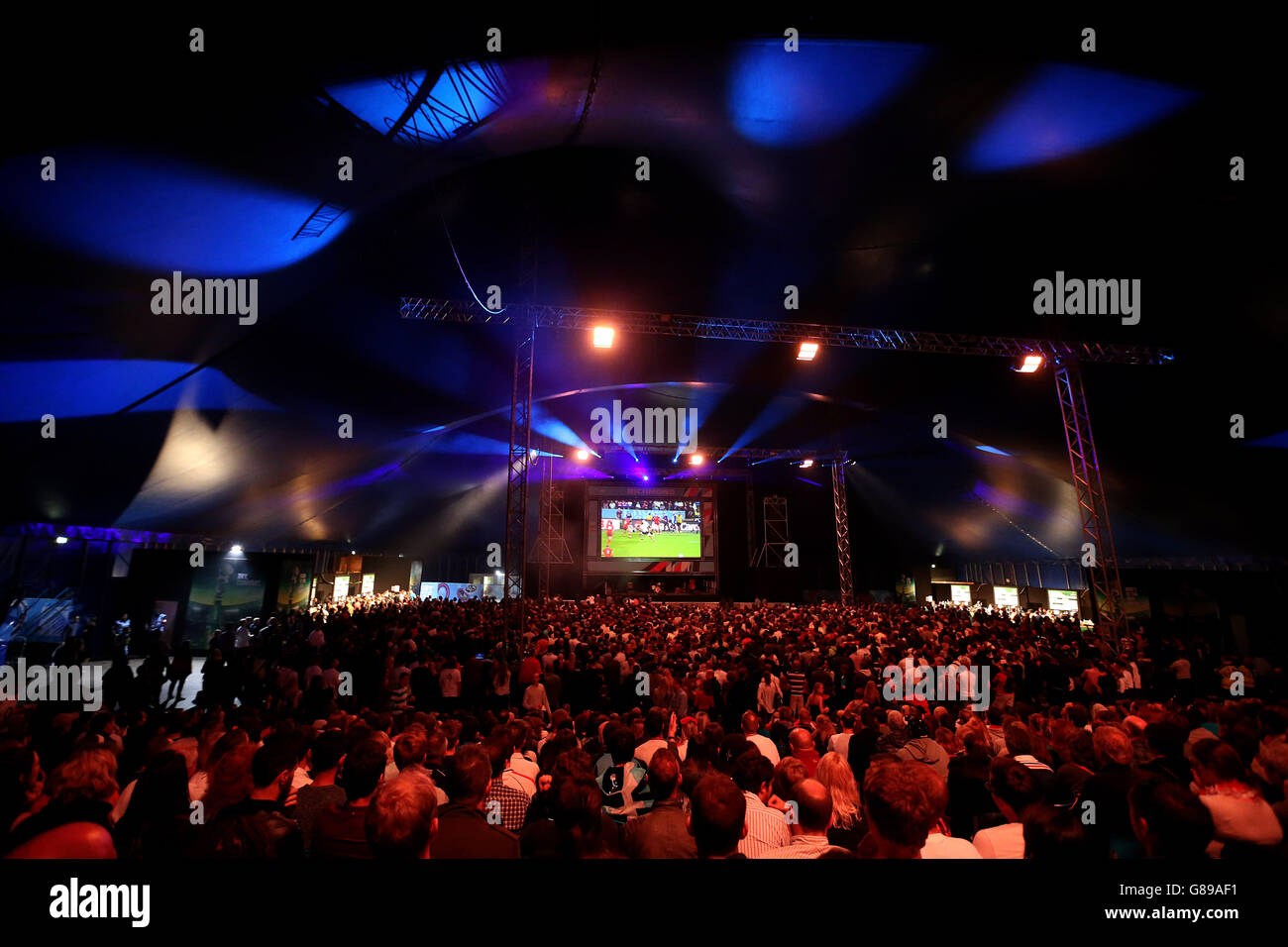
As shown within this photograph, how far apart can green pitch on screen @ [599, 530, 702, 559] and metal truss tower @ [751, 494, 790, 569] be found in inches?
132

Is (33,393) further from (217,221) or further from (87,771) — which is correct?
(87,771)

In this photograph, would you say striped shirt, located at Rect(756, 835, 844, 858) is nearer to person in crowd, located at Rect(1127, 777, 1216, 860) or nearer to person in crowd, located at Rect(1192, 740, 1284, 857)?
person in crowd, located at Rect(1127, 777, 1216, 860)

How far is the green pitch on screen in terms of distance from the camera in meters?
27.1

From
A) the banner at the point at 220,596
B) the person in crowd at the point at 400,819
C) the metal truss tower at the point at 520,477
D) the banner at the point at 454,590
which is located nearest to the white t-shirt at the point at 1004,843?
the person in crowd at the point at 400,819

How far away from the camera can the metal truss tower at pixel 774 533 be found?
28328mm

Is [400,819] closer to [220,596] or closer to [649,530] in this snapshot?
[220,596]

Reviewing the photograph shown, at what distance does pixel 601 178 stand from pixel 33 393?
27.6 feet

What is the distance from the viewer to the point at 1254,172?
6.68m

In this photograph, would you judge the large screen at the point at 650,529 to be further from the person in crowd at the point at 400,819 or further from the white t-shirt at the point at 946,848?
the person in crowd at the point at 400,819

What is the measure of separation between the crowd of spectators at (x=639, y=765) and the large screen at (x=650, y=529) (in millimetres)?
16735

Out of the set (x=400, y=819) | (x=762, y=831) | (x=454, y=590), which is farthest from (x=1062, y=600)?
(x=454, y=590)

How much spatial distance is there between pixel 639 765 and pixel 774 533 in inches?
1004

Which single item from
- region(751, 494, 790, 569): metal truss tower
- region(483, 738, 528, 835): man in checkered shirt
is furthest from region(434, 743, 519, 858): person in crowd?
region(751, 494, 790, 569): metal truss tower
